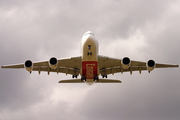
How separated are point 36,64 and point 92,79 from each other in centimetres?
727

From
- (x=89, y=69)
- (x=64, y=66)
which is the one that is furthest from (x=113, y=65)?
(x=64, y=66)

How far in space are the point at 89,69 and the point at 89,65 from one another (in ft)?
4.13

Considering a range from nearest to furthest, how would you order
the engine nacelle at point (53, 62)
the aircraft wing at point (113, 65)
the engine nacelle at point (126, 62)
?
the engine nacelle at point (53, 62)
the engine nacelle at point (126, 62)
the aircraft wing at point (113, 65)

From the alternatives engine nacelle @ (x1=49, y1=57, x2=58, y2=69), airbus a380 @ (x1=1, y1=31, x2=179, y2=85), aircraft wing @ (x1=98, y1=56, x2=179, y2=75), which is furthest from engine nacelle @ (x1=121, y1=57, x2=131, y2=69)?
engine nacelle @ (x1=49, y1=57, x2=58, y2=69)

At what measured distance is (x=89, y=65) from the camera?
29.8 m

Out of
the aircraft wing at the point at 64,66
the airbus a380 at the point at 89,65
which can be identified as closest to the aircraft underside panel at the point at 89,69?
the airbus a380 at the point at 89,65

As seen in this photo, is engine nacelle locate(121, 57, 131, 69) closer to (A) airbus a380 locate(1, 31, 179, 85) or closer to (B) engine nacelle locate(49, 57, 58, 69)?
(A) airbus a380 locate(1, 31, 179, 85)

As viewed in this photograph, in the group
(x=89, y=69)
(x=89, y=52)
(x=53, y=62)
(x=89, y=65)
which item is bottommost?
(x=89, y=69)

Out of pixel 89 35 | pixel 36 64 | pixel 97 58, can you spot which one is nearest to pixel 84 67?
pixel 97 58

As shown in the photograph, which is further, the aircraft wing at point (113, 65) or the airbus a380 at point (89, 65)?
the aircraft wing at point (113, 65)

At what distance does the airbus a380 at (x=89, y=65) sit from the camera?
28.3 m

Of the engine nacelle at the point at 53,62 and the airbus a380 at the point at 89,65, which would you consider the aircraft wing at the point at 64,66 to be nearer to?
the airbus a380 at the point at 89,65

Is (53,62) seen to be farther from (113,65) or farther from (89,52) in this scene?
(113,65)

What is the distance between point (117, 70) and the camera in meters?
35.8
